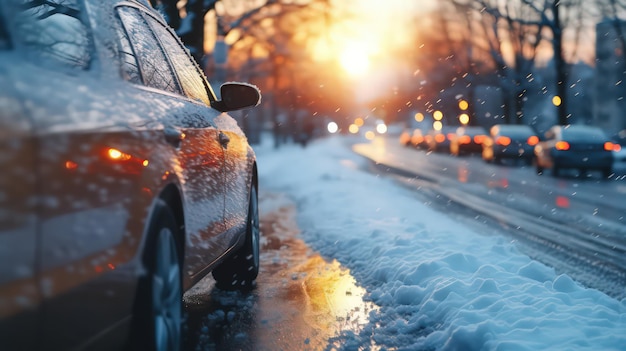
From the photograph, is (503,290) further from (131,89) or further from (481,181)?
(481,181)

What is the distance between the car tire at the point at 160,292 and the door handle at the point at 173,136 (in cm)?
33

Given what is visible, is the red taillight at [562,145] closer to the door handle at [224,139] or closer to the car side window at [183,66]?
the car side window at [183,66]

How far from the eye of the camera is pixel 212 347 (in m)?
4.47

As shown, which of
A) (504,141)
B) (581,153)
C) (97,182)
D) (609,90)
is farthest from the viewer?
(609,90)

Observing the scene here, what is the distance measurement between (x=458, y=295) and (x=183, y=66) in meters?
2.23

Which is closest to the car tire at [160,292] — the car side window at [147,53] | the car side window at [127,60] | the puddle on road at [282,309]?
the car side window at [127,60]

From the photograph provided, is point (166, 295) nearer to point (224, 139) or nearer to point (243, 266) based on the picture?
point (224, 139)

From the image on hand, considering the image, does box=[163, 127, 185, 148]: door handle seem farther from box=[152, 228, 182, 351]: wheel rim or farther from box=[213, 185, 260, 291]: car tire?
Answer: box=[213, 185, 260, 291]: car tire

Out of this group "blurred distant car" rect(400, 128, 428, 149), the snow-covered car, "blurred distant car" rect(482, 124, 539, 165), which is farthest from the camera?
"blurred distant car" rect(400, 128, 428, 149)

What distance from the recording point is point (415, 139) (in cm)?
5694

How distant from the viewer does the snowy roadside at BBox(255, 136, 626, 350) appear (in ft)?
14.0

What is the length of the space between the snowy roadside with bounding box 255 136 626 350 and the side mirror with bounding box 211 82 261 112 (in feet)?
5.37

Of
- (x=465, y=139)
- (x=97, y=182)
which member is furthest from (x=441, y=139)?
(x=97, y=182)

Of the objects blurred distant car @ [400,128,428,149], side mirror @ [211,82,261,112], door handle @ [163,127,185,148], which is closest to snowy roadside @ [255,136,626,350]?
door handle @ [163,127,185,148]
